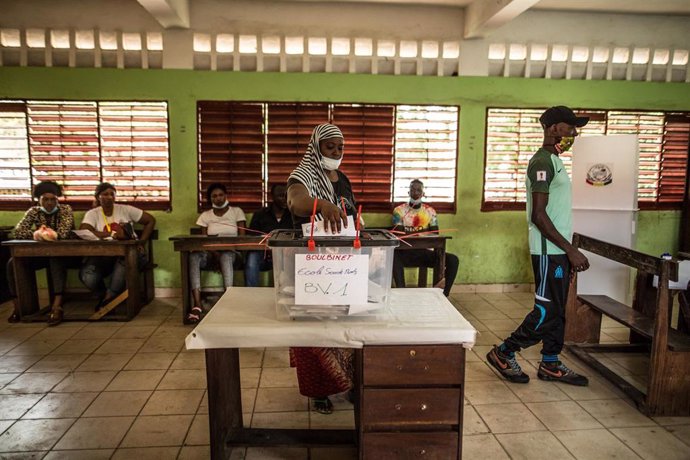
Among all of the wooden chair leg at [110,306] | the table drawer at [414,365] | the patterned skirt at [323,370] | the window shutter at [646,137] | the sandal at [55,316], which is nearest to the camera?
the table drawer at [414,365]

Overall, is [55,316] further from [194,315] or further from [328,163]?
[328,163]

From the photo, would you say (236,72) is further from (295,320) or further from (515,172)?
(295,320)

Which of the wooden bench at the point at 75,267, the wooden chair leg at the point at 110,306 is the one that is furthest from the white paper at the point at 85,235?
the wooden chair leg at the point at 110,306

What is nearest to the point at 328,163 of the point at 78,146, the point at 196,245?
the point at 196,245

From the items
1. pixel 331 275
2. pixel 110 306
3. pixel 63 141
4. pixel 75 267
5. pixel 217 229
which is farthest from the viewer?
pixel 63 141

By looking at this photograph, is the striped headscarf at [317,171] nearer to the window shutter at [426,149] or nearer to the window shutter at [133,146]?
the window shutter at [426,149]

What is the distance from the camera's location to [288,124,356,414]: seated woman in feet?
6.48

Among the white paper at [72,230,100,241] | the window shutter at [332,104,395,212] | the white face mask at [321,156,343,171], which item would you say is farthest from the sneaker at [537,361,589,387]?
the white paper at [72,230,100,241]

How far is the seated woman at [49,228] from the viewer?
14.9ft

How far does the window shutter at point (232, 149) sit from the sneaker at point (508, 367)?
10.0ft

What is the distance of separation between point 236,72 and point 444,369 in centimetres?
425

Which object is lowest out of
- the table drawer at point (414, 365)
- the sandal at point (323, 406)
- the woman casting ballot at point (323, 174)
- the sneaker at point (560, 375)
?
the sandal at point (323, 406)

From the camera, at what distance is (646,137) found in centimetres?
566

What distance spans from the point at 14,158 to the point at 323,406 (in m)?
4.47
